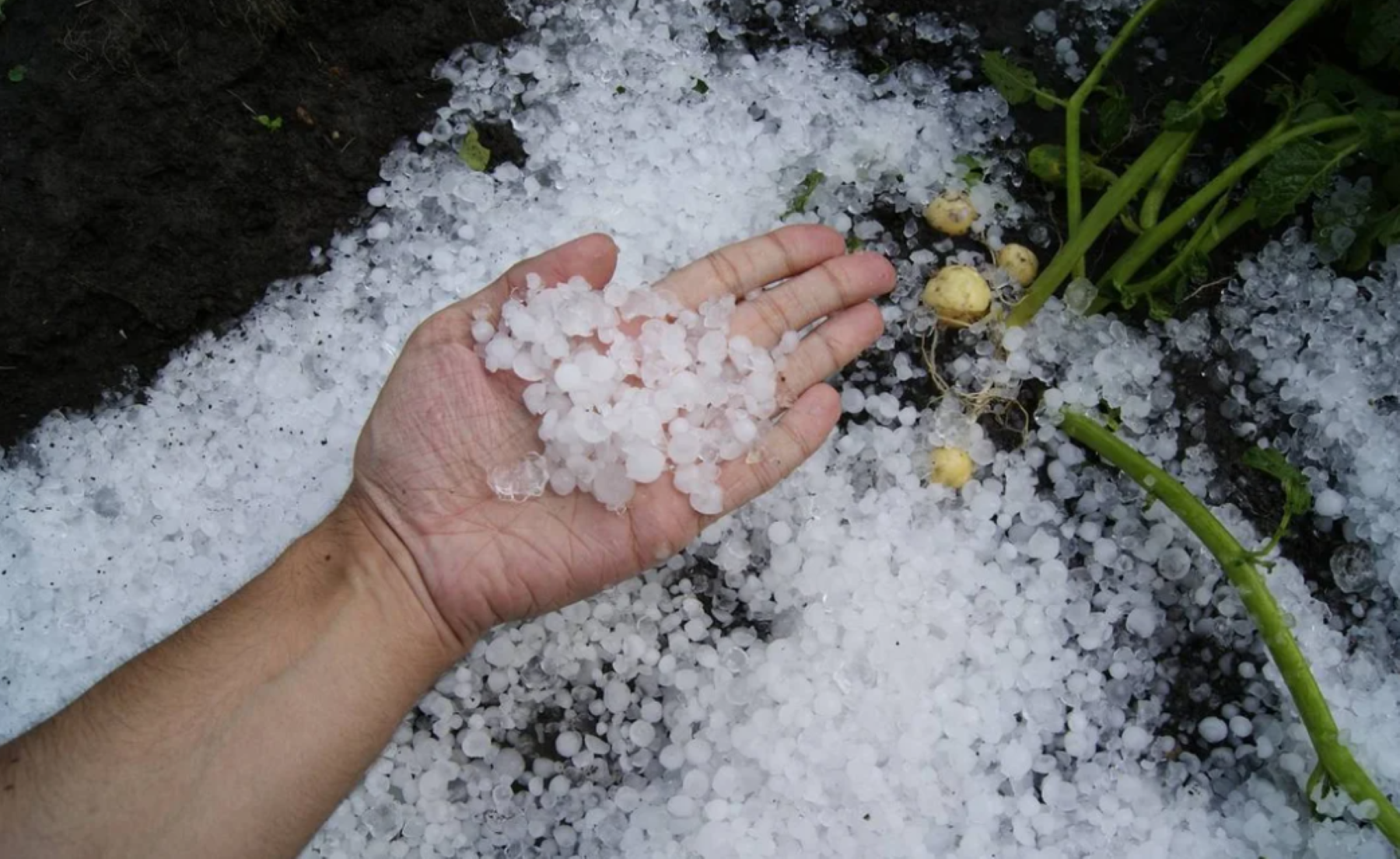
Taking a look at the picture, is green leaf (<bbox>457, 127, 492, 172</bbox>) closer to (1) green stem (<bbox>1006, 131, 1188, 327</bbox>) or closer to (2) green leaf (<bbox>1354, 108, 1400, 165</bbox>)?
(1) green stem (<bbox>1006, 131, 1188, 327</bbox>)

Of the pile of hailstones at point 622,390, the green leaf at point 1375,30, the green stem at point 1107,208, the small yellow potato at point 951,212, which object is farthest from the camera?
the small yellow potato at point 951,212

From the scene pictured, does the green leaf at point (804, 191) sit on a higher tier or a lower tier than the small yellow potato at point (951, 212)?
higher

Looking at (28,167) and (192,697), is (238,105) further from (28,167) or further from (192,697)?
(192,697)

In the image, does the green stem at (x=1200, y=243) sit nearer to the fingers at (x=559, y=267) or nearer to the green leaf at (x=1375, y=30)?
the green leaf at (x=1375, y=30)

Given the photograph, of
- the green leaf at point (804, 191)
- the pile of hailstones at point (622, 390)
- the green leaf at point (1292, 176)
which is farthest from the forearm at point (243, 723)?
the green leaf at point (1292, 176)

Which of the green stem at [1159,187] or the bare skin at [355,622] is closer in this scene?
the bare skin at [355,622]

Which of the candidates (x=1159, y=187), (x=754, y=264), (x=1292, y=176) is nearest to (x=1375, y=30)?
(x=1292, y=176)
